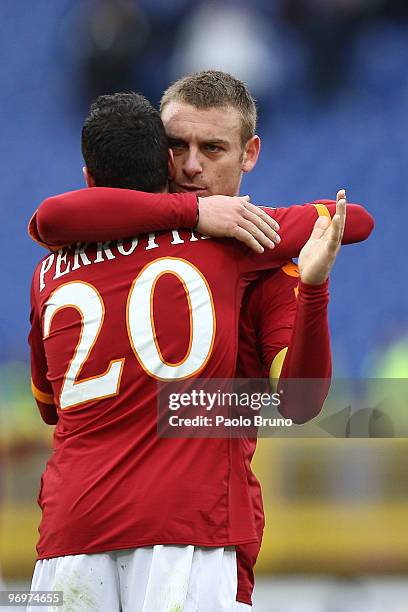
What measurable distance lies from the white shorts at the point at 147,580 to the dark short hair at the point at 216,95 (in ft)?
2.77

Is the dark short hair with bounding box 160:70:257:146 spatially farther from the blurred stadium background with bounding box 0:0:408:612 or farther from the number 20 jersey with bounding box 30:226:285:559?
the blurred stadium background with bounding box 0:0:408:612

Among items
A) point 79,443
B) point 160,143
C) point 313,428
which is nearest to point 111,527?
point 79,443

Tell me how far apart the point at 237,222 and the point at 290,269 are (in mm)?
174

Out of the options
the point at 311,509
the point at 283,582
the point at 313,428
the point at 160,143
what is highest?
the point at 160,143

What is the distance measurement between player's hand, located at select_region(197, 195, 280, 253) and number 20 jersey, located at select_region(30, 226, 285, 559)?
0.04 meters

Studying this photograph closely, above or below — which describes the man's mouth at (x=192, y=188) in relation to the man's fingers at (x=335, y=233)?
above

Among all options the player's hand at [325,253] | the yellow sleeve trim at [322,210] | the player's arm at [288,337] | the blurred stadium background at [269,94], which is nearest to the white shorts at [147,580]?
the player's arm at [288,337]

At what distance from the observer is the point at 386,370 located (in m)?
4.63

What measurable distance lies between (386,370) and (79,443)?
9.87 feet

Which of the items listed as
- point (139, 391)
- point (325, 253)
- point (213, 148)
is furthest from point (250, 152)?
point (139, 391)

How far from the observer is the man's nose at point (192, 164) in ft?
6.66

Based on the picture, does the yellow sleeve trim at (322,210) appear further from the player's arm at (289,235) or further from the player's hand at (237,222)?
the player's hand at (237,222)

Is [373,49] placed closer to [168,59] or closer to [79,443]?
[168,59]

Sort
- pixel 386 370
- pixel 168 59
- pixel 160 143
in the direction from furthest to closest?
1. pixel 168 59
2. pixel 386 370
3. pixel 160 143
